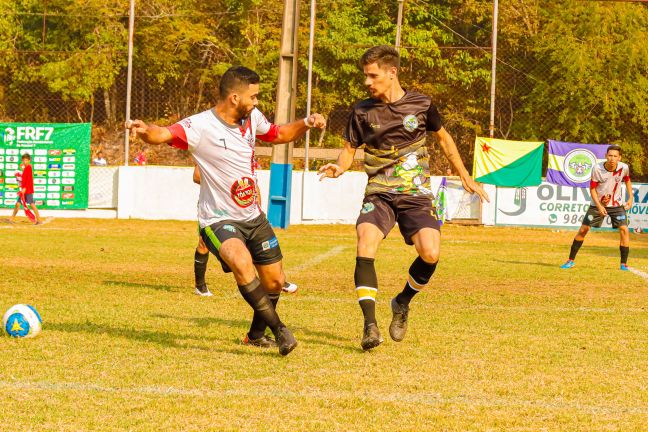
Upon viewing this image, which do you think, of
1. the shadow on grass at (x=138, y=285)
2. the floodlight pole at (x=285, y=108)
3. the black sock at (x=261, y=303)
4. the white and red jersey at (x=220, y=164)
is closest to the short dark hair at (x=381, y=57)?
the white and red jersey at (x=220, y=164)

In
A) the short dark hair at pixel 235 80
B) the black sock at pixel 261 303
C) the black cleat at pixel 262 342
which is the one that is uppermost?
the short dark hair at pixel 235 80

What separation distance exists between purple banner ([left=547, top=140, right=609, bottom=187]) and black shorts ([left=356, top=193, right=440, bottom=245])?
2069 cm

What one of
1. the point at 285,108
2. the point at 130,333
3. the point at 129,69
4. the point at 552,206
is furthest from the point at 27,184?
the point at 130,333

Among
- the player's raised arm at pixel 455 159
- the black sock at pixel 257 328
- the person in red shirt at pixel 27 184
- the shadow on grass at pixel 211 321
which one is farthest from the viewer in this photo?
the person in red shirt at pixel 27 184

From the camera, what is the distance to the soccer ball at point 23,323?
24.1ft

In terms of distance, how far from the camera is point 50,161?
27.0m

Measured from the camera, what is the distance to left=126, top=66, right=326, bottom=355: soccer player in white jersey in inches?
272

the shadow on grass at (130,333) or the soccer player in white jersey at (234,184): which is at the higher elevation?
the soccer player in white jersey at (234,184)

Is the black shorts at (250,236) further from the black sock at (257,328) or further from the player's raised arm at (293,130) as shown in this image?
the player's raised arm at (293,130)

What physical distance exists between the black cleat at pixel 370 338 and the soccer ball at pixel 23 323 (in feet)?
7.93

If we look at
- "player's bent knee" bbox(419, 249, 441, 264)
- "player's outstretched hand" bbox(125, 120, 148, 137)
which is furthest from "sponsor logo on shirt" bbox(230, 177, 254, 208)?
"player's bent knee" bbox(419, 249, 441, 264)

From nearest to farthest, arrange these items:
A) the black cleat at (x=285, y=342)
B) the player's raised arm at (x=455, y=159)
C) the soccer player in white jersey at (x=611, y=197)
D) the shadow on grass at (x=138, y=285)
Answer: the black cleat at (x=285, y=342), the player's raised arm at (x=455, y=159), the shadow on grass at (x=138, y=285), the soccer player in white jersey at (x=611, y=197)

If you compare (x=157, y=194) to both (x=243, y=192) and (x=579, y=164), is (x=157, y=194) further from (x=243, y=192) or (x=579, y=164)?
(x=243, y=192)

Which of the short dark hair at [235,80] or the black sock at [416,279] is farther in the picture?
the black sock at [416,279]
